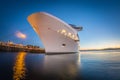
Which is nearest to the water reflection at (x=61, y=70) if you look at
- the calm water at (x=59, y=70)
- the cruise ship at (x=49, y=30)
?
the calm water at (x=59, y=70)

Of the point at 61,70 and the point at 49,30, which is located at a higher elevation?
the point at 49,30

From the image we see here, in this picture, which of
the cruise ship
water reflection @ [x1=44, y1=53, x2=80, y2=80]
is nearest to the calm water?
water reflection @ [x1=44, y1=53, x2=80, y2=80]

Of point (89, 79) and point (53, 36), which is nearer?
A: point (89, 79)

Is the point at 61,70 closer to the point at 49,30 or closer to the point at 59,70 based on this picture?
the point at 59,70

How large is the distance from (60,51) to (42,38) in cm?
A: 410

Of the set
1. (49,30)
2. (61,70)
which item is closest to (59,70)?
(61,70)

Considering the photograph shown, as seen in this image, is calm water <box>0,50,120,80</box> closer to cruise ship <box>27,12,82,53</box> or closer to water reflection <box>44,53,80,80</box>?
water reflection <box>44,53,80,80</box>

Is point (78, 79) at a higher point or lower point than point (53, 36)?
lower

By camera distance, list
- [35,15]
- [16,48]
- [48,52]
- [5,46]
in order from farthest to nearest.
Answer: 1. [16,48]
2. [5,46]
3. [48,52]
4. [35,15]

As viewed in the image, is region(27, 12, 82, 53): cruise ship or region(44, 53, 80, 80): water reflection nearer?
region(44, 53, 80, 80): water reflection

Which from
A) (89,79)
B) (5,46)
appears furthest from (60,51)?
(5,46)

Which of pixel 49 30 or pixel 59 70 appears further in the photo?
pixel 49 30

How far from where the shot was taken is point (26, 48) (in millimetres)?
108562

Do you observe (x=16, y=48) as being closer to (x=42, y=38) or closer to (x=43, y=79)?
(x=42, y=38)
